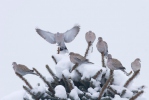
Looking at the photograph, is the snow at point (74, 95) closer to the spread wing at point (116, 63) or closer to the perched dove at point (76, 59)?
the perched dove at point (76, 59)

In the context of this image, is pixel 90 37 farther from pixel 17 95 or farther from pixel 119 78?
pixel 17 95

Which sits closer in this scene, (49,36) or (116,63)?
(116,63)

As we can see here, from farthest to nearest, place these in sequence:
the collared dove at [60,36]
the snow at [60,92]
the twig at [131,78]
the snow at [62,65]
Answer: the collared dove at [60,36] < the snow at [62,65] < the twig at [131,78] < the snow at [60,92]

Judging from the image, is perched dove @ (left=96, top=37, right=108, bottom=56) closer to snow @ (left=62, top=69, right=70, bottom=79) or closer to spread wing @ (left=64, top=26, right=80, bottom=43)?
snow @ (left=62, top=69, right=70, bottom=79)

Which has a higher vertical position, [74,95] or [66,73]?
[66,73]

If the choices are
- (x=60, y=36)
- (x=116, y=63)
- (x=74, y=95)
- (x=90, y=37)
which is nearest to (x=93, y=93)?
(x=74, y=95)

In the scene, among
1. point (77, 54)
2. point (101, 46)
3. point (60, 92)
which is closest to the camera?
point (60, 92)

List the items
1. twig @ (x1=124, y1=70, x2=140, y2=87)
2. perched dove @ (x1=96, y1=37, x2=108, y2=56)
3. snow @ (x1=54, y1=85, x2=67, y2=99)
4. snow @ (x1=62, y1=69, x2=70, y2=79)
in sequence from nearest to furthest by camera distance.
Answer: snow @ (x1=54, y1=85, x2=67, y2=99) < twig @ (x1=124, y1=70, x2=140, y2=87) < snow @ (x1=62, y1=69, x2=70, y2=79) < perched dove @ (x1=96, y1=37, x2=108, y2=56)

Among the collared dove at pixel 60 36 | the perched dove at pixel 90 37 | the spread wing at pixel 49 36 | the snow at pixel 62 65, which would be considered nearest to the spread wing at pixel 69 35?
the collared dove at pixel 60 36

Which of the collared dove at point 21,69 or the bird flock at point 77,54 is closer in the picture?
the bird flock at point 77,54

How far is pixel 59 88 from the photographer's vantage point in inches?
147

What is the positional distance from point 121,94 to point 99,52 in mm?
930

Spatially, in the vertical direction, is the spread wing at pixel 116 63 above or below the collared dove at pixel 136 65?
above

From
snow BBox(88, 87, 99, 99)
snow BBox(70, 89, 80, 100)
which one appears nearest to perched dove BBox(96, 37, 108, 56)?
snow BBox(88, 87, 99, 99)
